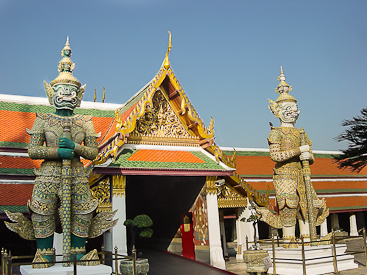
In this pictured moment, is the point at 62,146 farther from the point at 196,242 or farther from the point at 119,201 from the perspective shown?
the point at 196,242

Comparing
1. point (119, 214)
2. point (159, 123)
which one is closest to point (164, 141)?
point (159, 123)

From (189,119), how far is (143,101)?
1.39 meters

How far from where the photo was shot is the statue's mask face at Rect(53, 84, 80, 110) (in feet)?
23.8

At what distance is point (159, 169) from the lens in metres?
9.46

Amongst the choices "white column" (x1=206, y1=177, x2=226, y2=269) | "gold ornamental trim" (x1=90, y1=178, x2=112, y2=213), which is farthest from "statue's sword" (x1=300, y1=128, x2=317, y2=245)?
"gold ornamental trim" (x1=90, y1=178, x2=112, y2=213)

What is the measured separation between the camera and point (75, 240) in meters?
6.92

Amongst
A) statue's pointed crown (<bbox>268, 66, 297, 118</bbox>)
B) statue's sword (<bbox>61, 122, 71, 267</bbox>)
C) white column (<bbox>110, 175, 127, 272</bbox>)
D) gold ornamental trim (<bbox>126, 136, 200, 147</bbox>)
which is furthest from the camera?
statue's pointed crown (<bbox>268, 66, 297, 118</bbox>)

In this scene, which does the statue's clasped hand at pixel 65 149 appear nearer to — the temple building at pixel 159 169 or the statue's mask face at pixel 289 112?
the temple building at pixel 159 169

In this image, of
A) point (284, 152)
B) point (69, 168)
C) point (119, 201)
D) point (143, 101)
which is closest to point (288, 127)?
point (284, 152)

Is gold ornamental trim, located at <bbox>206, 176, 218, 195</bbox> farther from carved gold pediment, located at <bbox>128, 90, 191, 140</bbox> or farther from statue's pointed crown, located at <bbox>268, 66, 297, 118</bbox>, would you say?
statue's pointed crown, located at <bbox>268, 66, 297, 118</bbox>

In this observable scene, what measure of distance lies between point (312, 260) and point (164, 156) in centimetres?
409

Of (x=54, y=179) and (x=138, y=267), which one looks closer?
(x=54, y=179)

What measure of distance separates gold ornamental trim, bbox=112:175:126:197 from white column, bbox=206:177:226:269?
91.6 inches

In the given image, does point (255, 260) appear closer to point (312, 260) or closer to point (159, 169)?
point (312, 260)
